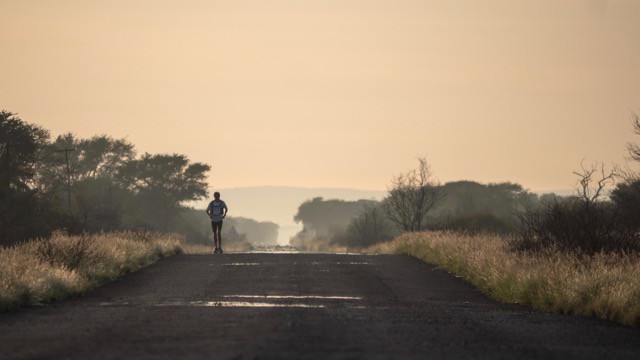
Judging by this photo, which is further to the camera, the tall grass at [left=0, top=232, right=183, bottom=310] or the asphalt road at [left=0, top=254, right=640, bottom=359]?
the tall grass at [left=0, top=232, right=183, bottom=310]

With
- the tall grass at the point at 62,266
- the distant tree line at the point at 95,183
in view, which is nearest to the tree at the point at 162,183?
the distant tree line at the point at 95,183

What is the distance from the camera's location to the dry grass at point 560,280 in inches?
634

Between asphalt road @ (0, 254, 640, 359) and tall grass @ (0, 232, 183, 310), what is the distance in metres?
0.48

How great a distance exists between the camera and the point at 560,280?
720 inches

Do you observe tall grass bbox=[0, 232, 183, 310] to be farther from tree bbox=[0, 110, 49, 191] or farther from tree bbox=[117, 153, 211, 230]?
tree bbox=[117, 153, 211, 230]

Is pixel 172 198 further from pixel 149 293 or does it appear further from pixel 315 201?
pixel 315 201

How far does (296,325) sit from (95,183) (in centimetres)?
7375

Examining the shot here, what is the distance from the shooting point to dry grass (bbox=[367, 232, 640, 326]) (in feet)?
52.9

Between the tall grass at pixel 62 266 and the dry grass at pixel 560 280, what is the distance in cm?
796

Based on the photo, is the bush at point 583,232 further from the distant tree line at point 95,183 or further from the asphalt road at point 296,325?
the distant tree line at point 95,183

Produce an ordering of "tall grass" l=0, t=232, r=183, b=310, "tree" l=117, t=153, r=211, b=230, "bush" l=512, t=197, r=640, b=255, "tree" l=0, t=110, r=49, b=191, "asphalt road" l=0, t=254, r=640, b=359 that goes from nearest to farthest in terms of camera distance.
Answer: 1. "asphalt road" l=0, t=254, r=640, b=359
2. "tall grass" l=0, t=232, r=183, b=310
3. "bush" l=512, t=197, r=640, b=255
4. "tree" l=0, t=110, r=49, b=191
5. "tree" l=117, t=153, r=211, b=230

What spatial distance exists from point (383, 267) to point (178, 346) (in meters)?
16.6

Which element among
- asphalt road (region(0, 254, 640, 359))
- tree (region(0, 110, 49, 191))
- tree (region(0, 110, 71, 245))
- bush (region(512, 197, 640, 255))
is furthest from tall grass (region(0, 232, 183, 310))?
tree (region(0, 110, 49, 191))

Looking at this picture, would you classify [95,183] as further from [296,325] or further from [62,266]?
[296,325]
